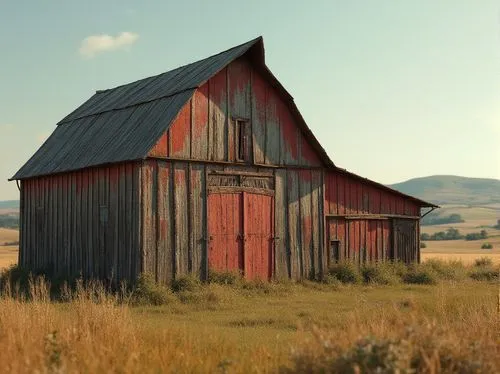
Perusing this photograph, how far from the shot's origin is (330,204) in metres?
26.6

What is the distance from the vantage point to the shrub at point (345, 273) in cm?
2530

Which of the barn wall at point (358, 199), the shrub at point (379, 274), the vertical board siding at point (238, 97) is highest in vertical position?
the vertical board siding at point (238, 97)

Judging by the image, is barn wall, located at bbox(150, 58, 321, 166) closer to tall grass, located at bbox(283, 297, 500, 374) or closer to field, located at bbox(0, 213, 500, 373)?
field, located at bbox(0, 213, 500, 373)

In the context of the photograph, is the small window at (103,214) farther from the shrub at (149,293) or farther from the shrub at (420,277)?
the shrub at (420,277)

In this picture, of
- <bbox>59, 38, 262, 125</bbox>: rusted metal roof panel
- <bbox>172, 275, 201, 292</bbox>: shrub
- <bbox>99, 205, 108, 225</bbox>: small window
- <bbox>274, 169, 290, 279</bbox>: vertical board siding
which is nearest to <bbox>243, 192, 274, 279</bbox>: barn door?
<bbox>274, 169, 290, 279</bbox>: vertical board siding

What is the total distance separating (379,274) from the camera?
2573 cm

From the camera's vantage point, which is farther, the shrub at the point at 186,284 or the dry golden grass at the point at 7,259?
the dry golden grass at the point at 7,259

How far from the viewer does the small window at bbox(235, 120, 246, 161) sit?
22766 mm

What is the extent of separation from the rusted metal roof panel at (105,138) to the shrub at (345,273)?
8411 millimetres

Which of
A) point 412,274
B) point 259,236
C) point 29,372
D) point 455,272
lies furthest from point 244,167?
point 29,372

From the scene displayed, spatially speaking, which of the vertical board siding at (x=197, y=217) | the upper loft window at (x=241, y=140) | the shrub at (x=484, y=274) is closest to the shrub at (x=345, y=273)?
the upper loft window at (x=241, y=140)

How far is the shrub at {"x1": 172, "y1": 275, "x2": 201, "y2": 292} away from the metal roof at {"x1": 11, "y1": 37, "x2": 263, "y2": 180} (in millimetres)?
3655

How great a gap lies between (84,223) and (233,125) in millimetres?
5549

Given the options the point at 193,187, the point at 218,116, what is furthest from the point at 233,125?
the point at 193,187
